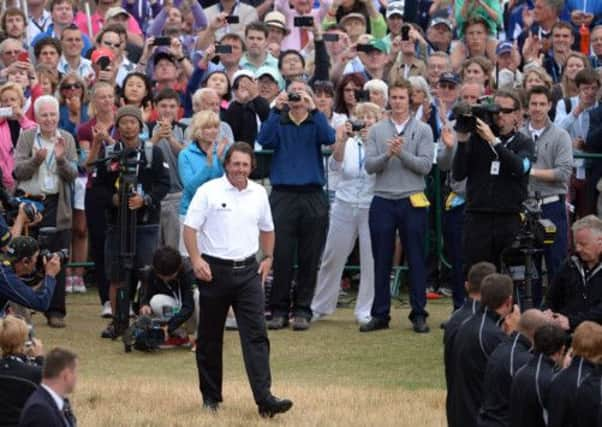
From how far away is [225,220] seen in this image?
15125 millimetres

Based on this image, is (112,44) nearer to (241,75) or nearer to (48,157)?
(241,75)

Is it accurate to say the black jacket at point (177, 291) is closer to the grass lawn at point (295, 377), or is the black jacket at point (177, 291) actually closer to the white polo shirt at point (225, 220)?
the grass lawn at point (295, 377)

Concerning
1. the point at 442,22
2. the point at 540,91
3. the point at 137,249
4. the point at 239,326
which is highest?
the point at 442,22

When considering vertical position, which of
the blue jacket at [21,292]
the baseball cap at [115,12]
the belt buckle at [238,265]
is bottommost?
the blue jacket at [21,292]

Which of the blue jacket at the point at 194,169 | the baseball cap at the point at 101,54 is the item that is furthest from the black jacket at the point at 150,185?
the baseball cap at the point at 101,54

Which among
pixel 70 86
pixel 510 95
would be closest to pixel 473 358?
pixel 510 95

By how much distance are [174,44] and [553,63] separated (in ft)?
15.2

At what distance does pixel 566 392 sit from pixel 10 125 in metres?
9.16

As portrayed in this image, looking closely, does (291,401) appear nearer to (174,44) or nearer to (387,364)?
(387,364)

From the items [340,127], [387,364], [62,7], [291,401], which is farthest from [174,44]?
[291,401]

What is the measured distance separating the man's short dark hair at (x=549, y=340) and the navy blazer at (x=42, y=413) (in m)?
3.30

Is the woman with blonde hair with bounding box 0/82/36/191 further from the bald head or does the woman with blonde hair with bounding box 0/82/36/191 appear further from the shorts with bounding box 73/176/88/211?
the bald head

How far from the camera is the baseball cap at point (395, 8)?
22833 millimetres

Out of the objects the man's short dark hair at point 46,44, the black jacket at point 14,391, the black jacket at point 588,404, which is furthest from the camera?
the man's short dark hair at point 46,44
